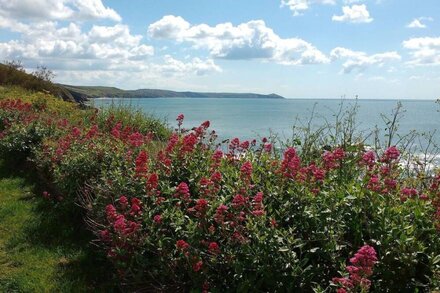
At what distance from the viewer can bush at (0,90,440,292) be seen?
293 cm

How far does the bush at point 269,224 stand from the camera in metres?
2.93

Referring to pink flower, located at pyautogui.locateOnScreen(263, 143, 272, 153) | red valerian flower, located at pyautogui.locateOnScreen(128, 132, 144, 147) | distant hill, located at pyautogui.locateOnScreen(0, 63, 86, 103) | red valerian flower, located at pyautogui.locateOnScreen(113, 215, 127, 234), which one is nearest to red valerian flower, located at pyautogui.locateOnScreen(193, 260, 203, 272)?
red valerian flower, located at pyautogui.locateOnScreen(113, 215, 127, 234)

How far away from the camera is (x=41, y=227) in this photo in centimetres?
612

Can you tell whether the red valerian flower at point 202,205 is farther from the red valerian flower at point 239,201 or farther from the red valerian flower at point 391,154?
the red valerian flower at point 391,154

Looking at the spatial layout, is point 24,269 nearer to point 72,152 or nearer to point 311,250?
point 72,152

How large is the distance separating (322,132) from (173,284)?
12.7 feet

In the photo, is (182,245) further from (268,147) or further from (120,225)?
(268,147)

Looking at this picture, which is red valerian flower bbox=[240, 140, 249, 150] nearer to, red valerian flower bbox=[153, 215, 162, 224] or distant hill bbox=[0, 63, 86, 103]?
red valerian flower bbox=[153, 215, 162, 224]

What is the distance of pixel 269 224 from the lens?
132 inches

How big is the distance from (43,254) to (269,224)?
10.5 ft

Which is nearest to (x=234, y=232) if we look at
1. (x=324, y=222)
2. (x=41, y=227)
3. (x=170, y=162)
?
(x=324, y=222)

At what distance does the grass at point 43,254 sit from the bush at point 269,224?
563 mm

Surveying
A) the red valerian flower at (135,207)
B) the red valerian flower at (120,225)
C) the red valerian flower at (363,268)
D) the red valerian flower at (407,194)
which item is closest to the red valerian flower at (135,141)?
the red valerian flower at (135,207)

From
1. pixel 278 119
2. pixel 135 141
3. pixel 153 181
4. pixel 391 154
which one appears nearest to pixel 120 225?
pixel 153 181
